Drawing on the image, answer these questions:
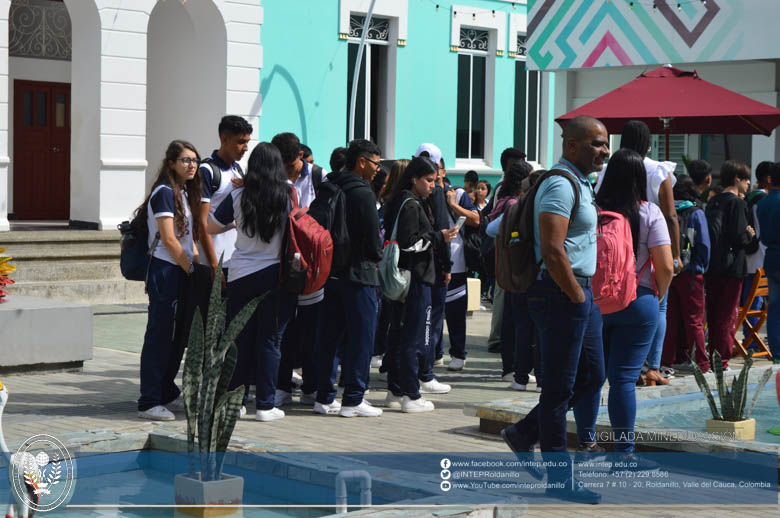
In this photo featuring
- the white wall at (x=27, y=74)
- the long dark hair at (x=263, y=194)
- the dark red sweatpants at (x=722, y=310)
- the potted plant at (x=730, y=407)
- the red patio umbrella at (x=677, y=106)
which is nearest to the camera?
the potted plant at (x=730, y=407)

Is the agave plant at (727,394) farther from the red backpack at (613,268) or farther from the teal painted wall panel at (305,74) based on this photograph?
the teal painted wall panel at (305,74)

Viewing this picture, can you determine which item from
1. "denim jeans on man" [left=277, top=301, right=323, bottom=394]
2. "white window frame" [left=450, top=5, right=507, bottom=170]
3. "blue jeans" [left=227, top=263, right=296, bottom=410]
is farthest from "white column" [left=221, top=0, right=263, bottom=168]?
"blue jeans" [left=227, top=263, right=296, bottom=410]

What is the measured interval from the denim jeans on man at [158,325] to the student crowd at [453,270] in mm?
11

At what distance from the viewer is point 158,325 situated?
8.09 metres

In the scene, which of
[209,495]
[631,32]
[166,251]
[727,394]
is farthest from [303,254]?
[631,32]

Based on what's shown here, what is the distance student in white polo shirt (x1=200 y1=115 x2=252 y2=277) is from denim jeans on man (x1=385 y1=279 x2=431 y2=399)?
4.39 ft

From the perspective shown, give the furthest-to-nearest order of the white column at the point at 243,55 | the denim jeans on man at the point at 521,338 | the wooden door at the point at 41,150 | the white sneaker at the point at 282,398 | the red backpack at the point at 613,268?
the wooden door at the point at 41,150 < the white column at the point at 243,55 < the denim jeans on man at the point at 521,338 < the white sneaker at the point at 282,398 < the red backpack at the point at 613,268

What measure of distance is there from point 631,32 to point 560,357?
13258mm

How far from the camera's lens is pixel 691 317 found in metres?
10.2

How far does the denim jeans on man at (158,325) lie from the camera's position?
805cm

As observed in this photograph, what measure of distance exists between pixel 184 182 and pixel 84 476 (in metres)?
2.41

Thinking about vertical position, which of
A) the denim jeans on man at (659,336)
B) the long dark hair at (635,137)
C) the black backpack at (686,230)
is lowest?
the denim jeans on man at (659,336)

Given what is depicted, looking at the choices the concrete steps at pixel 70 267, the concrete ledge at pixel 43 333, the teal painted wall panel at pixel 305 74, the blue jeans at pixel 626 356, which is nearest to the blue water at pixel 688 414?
the blue jeans at pixel 626 356

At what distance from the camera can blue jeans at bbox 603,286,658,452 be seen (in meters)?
6.51
